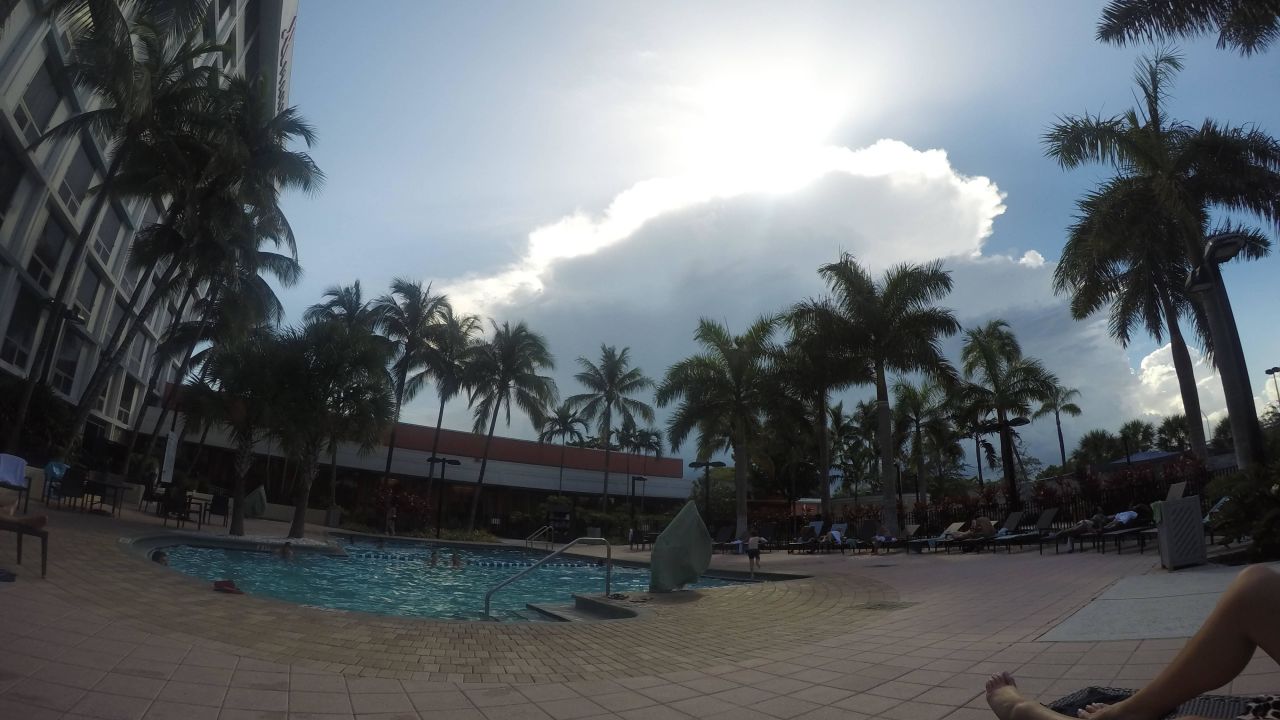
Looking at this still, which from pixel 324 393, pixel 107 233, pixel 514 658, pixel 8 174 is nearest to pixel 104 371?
pixel 8 174

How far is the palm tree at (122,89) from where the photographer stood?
12.2 m

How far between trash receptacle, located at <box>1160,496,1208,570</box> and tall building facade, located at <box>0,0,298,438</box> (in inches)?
652

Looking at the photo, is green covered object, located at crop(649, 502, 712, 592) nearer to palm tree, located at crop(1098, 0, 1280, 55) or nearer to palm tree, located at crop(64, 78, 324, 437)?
palm tree, located at crop(1098, 0, 1280, 55)

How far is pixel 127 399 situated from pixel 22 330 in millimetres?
12997

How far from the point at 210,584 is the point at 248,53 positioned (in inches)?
1370

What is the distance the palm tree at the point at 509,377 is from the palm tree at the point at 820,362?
14.1 metres

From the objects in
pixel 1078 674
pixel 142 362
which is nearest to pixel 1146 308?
pixel 1078 674

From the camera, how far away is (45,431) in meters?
17.1

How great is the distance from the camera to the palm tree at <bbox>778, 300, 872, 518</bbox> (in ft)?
70.3

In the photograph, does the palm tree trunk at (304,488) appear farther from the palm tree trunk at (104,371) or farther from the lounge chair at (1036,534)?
the lounge chair at (1036,534)

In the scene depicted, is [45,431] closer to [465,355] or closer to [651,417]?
[465,355]

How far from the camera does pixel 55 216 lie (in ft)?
65.5

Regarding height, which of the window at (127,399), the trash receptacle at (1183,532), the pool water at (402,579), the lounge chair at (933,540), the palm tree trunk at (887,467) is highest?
the window at (127,399)

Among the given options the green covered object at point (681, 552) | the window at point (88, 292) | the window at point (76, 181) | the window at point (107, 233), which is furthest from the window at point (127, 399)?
the green covered object at point (681, 552)
